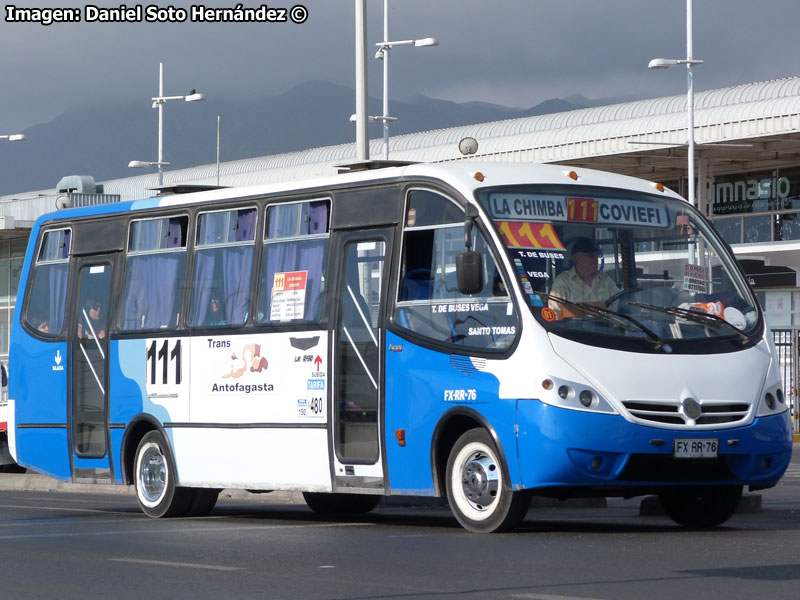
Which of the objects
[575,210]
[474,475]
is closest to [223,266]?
[575,210]

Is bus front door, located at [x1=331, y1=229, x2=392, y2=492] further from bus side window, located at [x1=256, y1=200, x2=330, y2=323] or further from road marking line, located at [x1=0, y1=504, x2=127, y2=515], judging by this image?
road marking line, located at [x1=0, y1=504, x2=127, y2=515]

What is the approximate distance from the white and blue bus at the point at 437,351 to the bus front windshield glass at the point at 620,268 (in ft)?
0.07

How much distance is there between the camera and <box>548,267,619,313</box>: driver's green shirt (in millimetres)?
13164

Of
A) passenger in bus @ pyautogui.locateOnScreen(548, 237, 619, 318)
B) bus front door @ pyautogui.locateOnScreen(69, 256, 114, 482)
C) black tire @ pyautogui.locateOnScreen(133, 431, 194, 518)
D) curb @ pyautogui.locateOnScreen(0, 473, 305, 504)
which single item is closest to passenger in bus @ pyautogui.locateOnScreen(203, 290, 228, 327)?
black tire @ pyautogui.locateOnScreen(133, 431, 194, 518)

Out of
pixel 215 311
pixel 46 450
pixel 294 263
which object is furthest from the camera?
pixel 46 450

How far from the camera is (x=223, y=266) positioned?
16.3 meters

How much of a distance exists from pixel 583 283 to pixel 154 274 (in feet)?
18.0

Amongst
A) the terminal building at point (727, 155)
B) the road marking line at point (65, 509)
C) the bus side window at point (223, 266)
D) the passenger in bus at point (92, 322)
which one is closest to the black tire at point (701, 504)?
the bus side window at point (223, 266)

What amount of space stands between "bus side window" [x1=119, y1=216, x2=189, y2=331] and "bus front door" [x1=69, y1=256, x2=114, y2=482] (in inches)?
14.6

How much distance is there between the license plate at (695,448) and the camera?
42.2ft

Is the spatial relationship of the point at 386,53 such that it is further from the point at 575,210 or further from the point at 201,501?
the point at 575,210

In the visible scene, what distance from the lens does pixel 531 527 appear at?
14281mm

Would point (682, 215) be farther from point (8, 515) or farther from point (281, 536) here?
point (8, 515)

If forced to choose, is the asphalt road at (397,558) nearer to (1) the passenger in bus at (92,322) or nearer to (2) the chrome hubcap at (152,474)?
(2) the chrome hubcap at (152,474)
